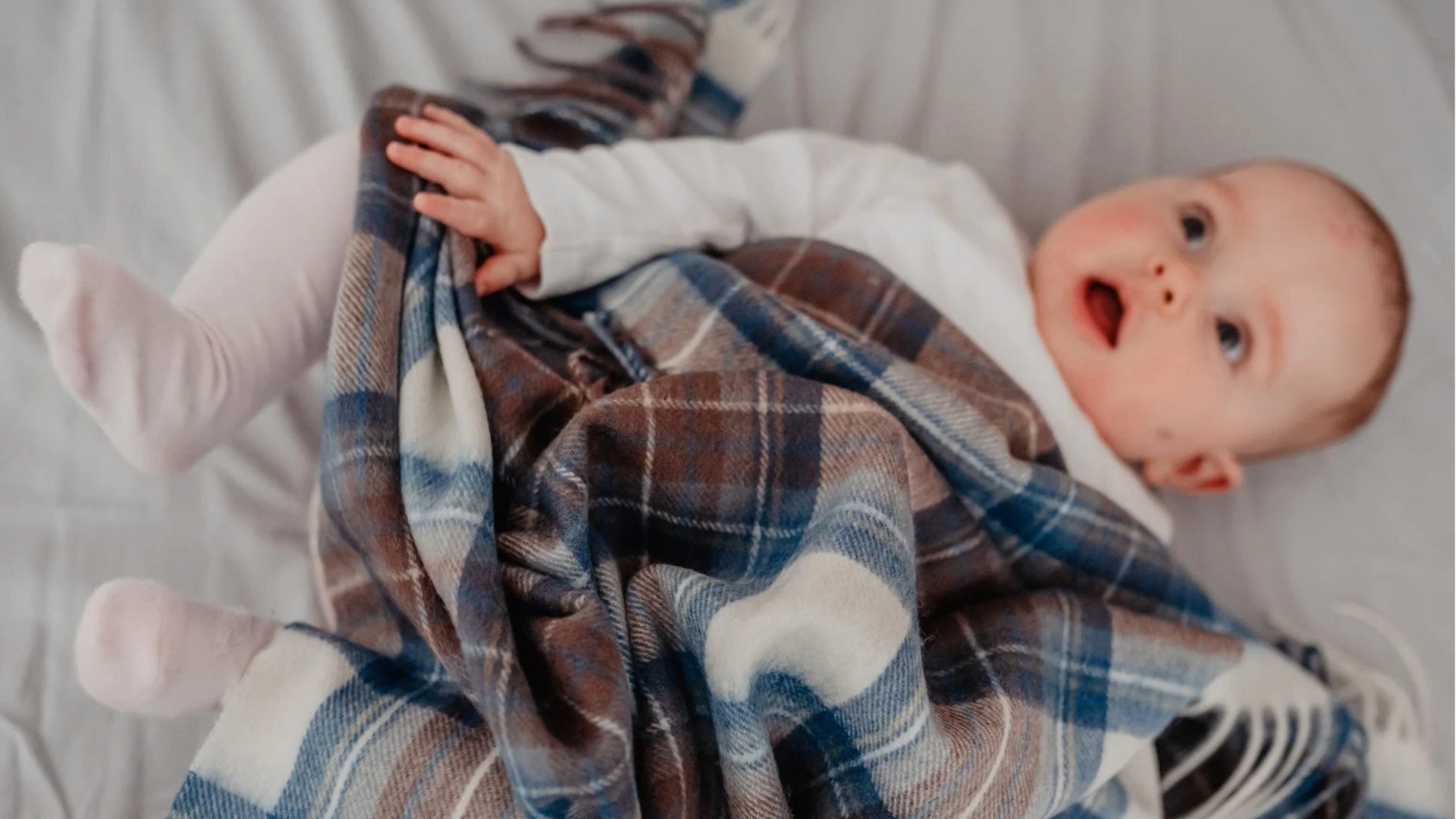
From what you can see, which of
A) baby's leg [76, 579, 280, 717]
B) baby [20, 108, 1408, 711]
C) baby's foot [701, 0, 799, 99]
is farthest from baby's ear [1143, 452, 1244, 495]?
baby's leg [76, 579, 280, 717]

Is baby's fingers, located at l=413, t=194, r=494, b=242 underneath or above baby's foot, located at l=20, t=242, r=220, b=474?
above

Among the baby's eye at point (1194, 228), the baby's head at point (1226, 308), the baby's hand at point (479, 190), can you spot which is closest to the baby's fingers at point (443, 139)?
the baby's hand at point (479, 190)

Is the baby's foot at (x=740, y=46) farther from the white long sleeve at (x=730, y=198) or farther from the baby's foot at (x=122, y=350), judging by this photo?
the baby's foot at (x=122, y=350)

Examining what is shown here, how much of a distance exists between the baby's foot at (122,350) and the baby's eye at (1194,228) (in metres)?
0.76

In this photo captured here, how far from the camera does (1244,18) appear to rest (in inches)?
43.9

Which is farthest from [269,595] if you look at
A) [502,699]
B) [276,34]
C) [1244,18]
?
[1244,18]

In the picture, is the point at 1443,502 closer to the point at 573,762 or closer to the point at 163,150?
the point at 573,762

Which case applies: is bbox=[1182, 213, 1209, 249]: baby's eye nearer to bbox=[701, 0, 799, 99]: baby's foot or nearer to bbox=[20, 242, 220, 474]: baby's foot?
bbox=[701, 0, 799, 99]: baby's foot

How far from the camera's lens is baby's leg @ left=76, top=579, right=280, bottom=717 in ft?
1.77

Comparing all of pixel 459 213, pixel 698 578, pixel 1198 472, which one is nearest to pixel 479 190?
pixel 459 213

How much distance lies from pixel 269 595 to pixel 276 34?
1.59 ft

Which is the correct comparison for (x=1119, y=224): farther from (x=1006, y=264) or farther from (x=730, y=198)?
(x=730, y=198)

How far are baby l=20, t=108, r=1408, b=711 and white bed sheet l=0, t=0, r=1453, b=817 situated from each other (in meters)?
0.13

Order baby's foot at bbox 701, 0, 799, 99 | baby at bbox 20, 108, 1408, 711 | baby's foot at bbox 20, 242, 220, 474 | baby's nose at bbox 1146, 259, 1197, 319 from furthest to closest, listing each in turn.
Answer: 1. baby's foot at bbox 701, 0, 799, 99
2. baby's nose at bbox 1146, 259, 1197, 319
3. baby at bbox 20, 108, 1408, 711
4. baby's foot at bbox 20, 242, 220, 474
